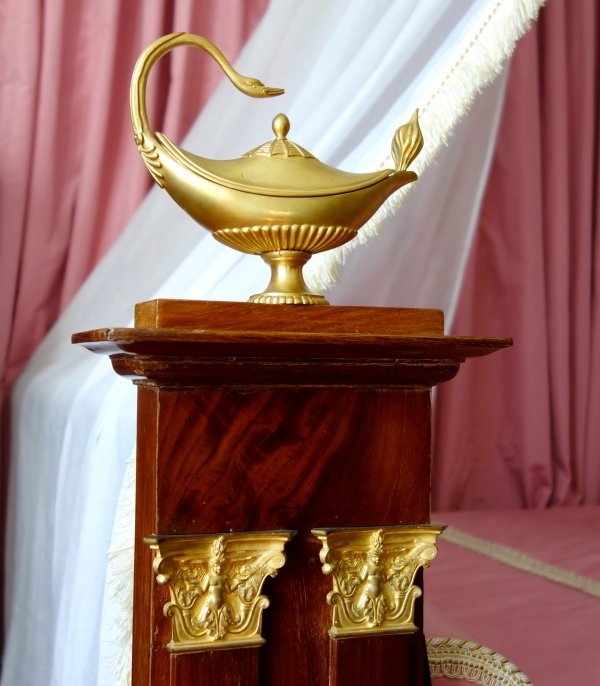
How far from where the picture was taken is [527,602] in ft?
3.96

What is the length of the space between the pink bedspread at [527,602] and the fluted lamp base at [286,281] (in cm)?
61

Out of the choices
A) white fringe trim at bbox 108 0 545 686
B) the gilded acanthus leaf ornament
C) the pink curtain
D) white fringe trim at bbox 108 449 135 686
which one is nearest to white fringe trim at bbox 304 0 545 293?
white fringe trim at bbox 108 0 545 686

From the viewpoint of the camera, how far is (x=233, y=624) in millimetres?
537

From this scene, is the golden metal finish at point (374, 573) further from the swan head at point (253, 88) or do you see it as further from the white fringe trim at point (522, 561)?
the white fringe trim at point (522, 561)

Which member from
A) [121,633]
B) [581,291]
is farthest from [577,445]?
[121,633]

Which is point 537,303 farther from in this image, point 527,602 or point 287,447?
point 287,447

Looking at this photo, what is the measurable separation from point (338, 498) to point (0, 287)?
1.28 metres

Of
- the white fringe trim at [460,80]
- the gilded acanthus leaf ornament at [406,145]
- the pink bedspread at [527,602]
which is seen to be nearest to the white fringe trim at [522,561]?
the pink bedspread at [527,602]

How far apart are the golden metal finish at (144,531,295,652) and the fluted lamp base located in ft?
0.56

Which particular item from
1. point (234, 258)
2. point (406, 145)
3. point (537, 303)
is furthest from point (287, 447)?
point (537, 303)

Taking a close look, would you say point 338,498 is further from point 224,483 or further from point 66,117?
point 66,117

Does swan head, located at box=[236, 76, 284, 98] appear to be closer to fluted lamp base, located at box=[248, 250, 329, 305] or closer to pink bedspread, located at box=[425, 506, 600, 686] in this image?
fluted lamp base, located at box=[248, 250, 329, 305]

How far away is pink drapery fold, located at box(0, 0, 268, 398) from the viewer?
167 cm

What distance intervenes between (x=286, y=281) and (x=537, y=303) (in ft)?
5.28
